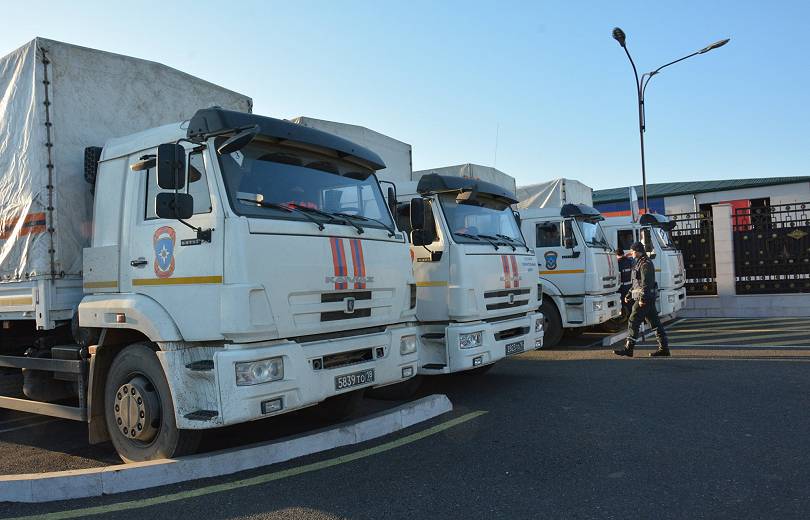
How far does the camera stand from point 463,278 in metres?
6.49

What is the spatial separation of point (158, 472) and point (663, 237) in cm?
1246

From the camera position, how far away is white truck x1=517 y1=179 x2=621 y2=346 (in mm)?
10430

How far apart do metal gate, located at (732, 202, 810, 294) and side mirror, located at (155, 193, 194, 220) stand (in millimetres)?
16022

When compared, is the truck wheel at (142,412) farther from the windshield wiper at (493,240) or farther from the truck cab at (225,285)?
the windshield wiper at (493,240)

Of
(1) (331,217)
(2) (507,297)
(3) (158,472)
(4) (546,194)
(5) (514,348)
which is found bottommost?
(3) (158,472)

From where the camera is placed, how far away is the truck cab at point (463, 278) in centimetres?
645

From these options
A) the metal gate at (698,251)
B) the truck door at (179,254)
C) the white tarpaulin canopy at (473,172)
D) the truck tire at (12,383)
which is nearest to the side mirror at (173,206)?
the truck door at (179,254)

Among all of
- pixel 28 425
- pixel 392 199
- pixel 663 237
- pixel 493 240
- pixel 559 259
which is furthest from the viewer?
pixel 663 237

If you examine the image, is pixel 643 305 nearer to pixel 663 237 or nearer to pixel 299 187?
pixel 663 237

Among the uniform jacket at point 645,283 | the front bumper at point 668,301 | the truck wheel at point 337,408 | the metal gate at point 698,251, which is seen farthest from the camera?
the metal gate at point 698,251

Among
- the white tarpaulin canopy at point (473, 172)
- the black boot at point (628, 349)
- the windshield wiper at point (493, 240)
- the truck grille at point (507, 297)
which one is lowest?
the black boot at point (628, 349)

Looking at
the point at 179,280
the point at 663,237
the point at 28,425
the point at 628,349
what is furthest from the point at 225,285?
the point at 663,237

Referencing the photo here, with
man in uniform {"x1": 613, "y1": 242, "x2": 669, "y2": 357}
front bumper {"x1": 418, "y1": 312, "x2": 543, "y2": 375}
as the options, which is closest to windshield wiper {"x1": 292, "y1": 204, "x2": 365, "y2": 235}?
front bumper {"x1": 418, "y1": 312, "x2": 543, "y2": 375}

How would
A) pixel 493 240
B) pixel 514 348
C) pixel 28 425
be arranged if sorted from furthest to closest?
pixel 493 240, pixel 514 348, pixel 28 425
